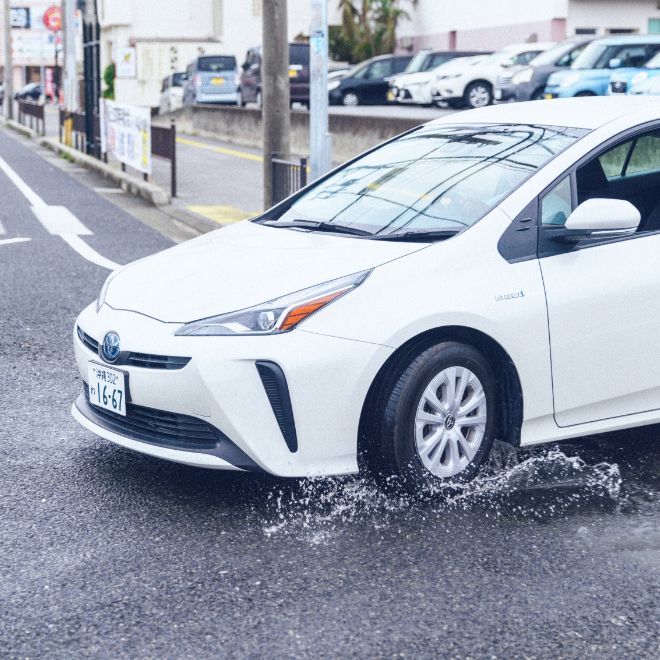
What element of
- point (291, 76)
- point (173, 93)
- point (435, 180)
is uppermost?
point (173, 93)

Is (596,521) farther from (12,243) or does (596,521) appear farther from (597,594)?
(12,243)

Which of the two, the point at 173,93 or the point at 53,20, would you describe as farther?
the point at 53,20

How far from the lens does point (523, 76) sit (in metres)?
26.1

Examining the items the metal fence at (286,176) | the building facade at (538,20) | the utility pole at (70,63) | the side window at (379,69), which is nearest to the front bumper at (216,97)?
the side window at (379,69)

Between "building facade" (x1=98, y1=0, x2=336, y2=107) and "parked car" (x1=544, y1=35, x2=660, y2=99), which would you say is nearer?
"parked car" (x1=544, y1=35, x2=660, y2=99)

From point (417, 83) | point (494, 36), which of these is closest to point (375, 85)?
point (417, 83)

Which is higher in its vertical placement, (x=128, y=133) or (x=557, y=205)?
(x=128, y=133)

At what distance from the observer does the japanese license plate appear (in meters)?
4.51

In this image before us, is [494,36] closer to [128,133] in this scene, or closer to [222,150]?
[222,150]

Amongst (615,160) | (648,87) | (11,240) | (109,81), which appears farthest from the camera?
(109,81)

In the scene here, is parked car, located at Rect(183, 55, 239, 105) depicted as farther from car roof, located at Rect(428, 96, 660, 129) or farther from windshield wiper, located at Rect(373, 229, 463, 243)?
windshield wiper, located at Rect(373, 229, 463, 243)

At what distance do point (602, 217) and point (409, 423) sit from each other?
3.62 feet

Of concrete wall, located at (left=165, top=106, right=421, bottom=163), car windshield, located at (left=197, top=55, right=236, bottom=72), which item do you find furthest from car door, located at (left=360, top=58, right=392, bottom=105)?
car windshield, located at (left=197, top=55, right=236, bottom=72)

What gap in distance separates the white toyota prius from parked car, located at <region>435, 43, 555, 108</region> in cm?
2502
